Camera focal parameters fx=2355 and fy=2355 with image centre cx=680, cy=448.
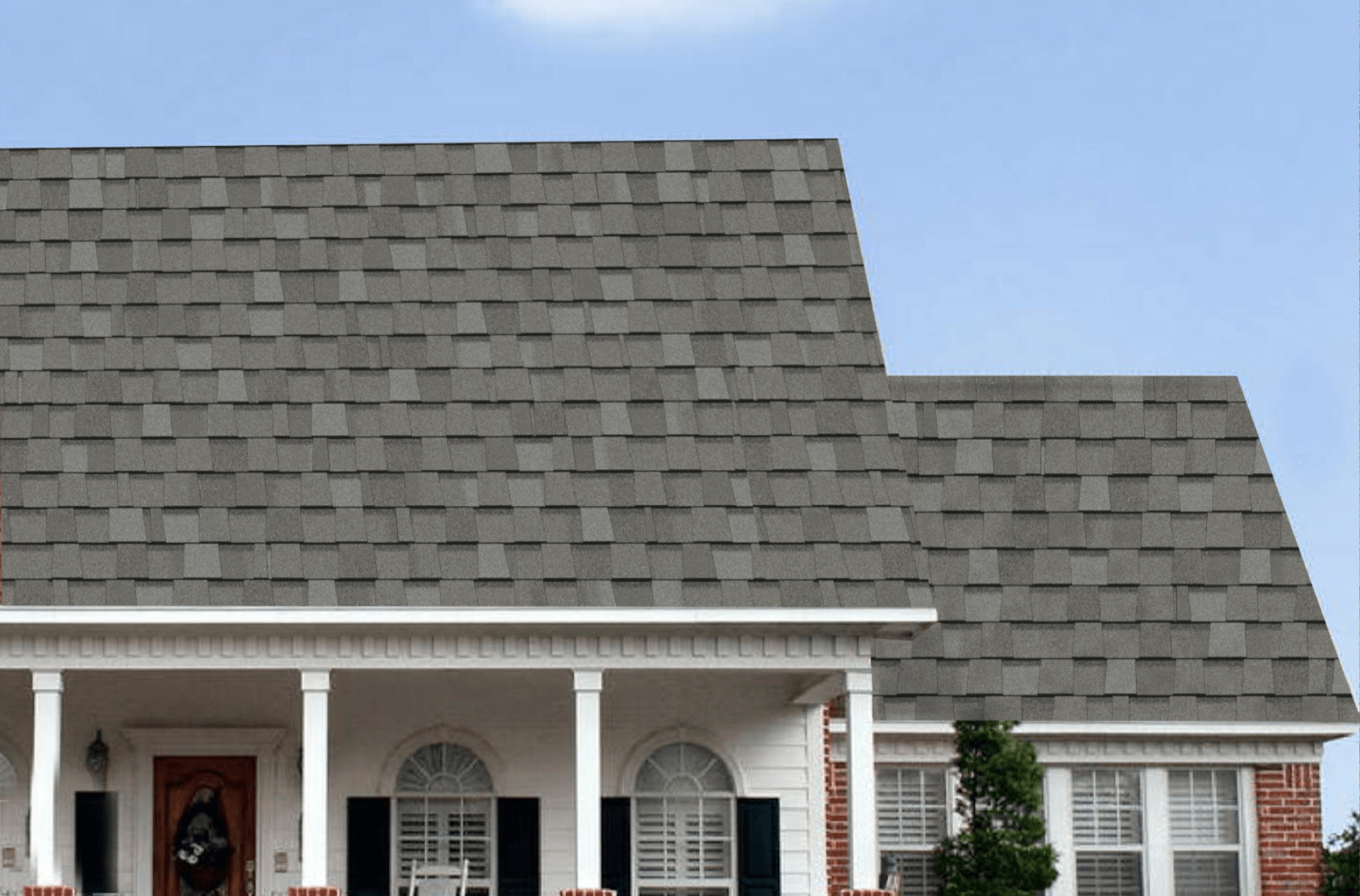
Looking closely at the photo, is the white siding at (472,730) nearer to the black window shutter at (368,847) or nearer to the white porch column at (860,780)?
the black window shutter at (368,847)

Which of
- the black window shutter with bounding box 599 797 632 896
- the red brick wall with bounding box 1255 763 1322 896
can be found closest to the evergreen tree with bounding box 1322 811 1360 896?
the red brick wall with bounding box 1255 763 1322 896

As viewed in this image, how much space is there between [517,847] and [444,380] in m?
4.28

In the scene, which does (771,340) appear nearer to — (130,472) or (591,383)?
(591,383)

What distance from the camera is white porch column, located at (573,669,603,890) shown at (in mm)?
18750

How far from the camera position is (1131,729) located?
22281 mm

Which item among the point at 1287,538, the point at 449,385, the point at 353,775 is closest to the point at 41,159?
the point at 449,385

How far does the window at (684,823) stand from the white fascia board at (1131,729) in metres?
1.48

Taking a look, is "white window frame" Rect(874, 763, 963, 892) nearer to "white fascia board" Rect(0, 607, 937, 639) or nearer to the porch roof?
the porch roof

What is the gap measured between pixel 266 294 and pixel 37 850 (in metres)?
5.31

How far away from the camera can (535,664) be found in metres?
19.2

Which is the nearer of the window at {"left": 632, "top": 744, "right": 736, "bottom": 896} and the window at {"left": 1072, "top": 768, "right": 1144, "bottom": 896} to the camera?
the window at {"left": 632, "top": 744, "right": 736, "bottom": 896}

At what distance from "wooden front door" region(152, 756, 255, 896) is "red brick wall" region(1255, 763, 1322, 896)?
959 cm

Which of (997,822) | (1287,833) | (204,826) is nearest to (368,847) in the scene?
(204,826)

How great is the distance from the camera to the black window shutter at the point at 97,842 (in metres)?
21.2
